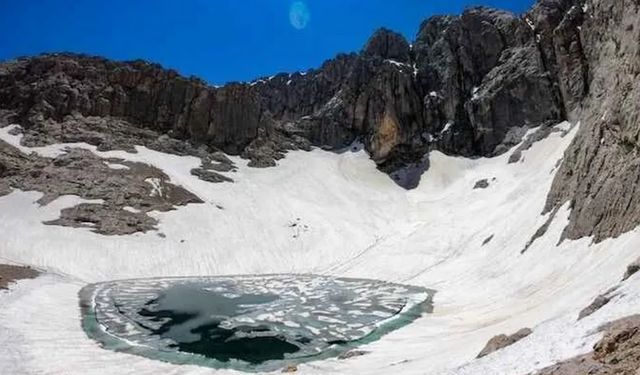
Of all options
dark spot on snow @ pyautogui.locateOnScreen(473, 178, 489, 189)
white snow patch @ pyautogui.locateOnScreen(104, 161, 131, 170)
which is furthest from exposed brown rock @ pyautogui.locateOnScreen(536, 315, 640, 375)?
white snow patch @ pyautogui.locateOnScreen(104, 161, 131, 170)

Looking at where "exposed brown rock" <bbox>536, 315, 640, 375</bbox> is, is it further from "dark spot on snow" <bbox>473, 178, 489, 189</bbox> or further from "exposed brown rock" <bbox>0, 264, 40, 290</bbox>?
"dark spot on snow" <bbox>473, 178, 489, 189</bbox>

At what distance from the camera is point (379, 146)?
421 ft

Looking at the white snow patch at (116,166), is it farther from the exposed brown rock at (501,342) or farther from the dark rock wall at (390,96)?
the exposed brown rock at (501,342)

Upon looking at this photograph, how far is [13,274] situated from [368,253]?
4239cm

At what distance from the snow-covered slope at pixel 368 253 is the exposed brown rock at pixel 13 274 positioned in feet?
4.25

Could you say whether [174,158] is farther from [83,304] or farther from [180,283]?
[83,304]

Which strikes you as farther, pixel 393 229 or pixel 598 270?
pixel 393 229

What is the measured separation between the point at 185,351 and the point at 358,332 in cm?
1160

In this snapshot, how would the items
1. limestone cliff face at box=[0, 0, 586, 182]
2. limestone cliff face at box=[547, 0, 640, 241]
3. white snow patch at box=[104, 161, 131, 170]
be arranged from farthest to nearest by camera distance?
limestone cliff face at box=[0, 0, 586, 182] < white snow patch at box=[104, 161, 131, 170] < limestone cliff face at box=[547, 0, 640, 241]

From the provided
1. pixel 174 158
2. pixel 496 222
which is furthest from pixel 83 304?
pixel 174 158

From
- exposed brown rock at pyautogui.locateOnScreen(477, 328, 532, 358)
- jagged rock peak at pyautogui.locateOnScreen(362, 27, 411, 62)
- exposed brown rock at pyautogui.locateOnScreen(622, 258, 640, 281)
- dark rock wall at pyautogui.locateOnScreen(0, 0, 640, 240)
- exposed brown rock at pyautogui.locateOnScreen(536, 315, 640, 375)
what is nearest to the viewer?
exposed brown rock at pyautogui.locateOnScreen(536, 315, 640, 375)

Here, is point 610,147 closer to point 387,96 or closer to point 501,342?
point 501,342

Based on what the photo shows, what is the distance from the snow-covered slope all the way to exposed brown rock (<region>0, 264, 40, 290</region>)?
1294 millimetres

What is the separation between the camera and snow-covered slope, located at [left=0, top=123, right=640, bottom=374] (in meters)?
26.6
